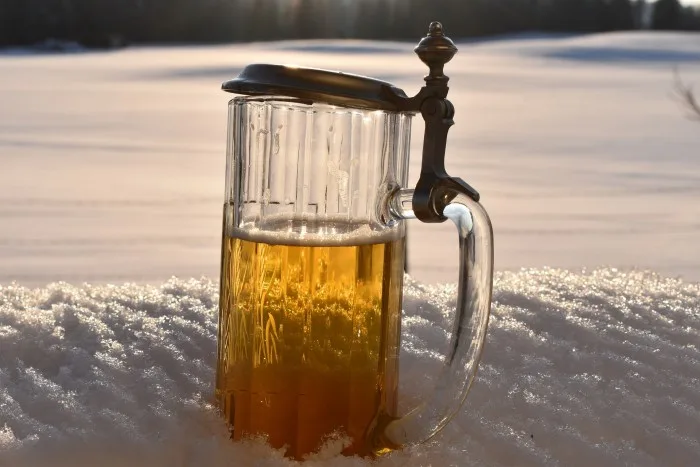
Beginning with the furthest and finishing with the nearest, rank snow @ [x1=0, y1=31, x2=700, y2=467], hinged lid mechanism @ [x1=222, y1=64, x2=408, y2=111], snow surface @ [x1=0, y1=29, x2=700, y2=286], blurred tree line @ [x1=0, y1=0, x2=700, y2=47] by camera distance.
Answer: blurred tree line @ [x1=0, y1=0, x2=700, y2=47], snow surface @ [x1=0, y1=29, x2=700, y2=286], snow @ [x1=0, y1=31, x2=700, y2=467], hinged lid mechanism @ [x1=222, y1=64, x2=408, y2=111]

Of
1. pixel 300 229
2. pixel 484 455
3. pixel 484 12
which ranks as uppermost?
pixel 484 12

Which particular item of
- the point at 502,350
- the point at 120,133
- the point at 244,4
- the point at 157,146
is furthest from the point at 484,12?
the point at 502,350

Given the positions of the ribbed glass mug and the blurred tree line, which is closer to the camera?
the ribbed glass mug

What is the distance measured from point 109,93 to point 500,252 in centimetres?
358

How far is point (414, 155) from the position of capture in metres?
1.64

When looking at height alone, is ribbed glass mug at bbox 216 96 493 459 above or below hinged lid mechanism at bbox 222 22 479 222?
below

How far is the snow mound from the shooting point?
2.32ft

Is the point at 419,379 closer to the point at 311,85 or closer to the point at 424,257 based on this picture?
the point at 311,85

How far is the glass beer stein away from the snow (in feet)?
0.12

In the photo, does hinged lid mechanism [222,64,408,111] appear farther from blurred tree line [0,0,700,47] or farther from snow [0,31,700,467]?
blurred tree line [0,0,700,47]

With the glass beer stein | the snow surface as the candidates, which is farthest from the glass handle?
the snow surface

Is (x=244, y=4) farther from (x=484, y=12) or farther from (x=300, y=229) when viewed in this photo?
(x=300, y=229)

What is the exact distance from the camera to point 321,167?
0.69 m

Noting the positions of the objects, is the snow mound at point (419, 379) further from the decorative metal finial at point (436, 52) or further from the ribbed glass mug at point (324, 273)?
the decorative metal finial at point (436, 52)
